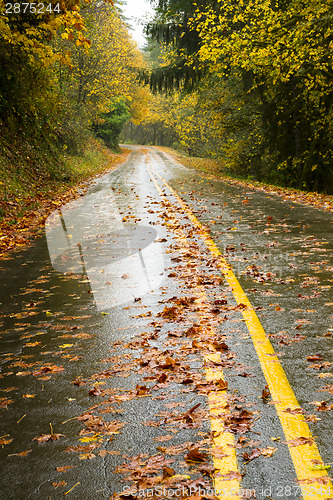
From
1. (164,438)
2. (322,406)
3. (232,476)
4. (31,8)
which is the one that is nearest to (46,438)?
(164,438)

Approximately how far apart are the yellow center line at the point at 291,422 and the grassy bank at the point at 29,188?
18.9 feet

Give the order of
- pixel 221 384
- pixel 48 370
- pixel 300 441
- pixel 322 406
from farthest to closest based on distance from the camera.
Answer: pixel 48 370, pixel 221 384, pixel 322 406, pixel 300 441

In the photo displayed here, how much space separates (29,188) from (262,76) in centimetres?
1095

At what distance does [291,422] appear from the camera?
2994 mm

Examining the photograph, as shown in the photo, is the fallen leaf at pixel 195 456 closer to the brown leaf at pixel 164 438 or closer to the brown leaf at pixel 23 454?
the brown leaf at pixel 164 438

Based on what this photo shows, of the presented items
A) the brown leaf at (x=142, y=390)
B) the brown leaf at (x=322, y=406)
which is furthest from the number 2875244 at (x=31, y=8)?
the brown leaf at (x=322, y=406)

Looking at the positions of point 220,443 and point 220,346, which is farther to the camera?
point 220,346

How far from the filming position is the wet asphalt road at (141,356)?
Answer: 106 inches

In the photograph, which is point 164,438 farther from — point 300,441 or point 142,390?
point 300,441

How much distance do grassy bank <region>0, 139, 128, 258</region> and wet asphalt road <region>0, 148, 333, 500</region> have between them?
179cm

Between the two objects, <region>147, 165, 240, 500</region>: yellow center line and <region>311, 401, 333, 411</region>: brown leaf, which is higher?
<region>311, 401, 333, 411</region>: brown leaf

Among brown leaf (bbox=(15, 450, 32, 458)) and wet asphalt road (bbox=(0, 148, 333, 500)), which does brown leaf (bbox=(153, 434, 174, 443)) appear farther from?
brown leaf (bbox=(15, 450, 32, 458))

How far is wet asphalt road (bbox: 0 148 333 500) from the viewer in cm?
270

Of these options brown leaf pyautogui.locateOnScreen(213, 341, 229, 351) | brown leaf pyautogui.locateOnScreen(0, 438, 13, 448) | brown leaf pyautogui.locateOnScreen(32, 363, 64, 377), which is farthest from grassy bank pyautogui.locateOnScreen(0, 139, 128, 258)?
brown leaf pyautogui.locateOnScreen(0, 438, 13, 448)
